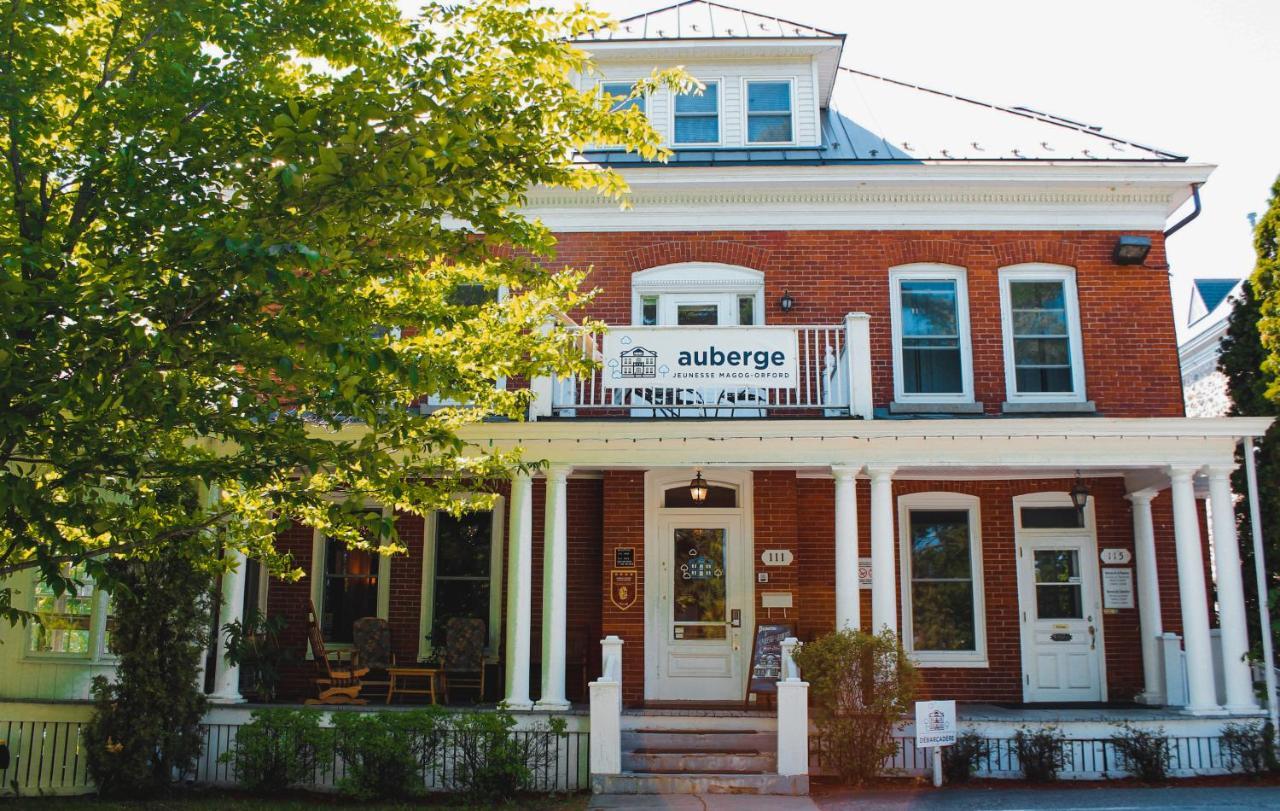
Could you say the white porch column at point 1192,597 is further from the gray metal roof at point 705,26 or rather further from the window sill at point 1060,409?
the gray metal roof at point 705,26

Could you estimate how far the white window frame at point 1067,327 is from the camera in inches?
543

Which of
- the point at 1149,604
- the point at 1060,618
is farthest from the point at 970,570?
the point at 1149,604

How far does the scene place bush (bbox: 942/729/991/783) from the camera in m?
10.8

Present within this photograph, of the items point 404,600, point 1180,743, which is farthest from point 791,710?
point 404,600

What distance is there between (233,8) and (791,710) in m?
7.79

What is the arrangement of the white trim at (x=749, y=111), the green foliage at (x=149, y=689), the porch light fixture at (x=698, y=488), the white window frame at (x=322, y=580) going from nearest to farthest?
the green foliage at (x=149, y=689) → the porch light fixture at (x=698, y=488) → the white window frame at (x=322, y=580) → the white trim at (x=749, y=111)

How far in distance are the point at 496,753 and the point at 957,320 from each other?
8.09 m

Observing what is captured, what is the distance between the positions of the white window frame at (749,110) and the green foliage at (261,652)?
906 cm

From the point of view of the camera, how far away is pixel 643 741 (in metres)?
11.2

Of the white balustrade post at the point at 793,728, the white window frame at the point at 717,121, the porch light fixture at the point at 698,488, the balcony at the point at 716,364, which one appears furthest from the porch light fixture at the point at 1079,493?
the white window frame at the point at 717,121

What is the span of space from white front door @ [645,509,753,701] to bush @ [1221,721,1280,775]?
5.28 m

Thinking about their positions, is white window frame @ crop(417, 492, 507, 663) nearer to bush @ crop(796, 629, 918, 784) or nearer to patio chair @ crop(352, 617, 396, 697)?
patio chair @ crop(352, 617, 396, 697)

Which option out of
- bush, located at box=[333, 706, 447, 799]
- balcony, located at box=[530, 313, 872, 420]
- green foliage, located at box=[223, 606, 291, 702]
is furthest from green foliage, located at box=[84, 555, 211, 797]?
balcony, located at box=[530, 313, 872, 420]

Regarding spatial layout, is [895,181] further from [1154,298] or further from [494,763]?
[494,763]
